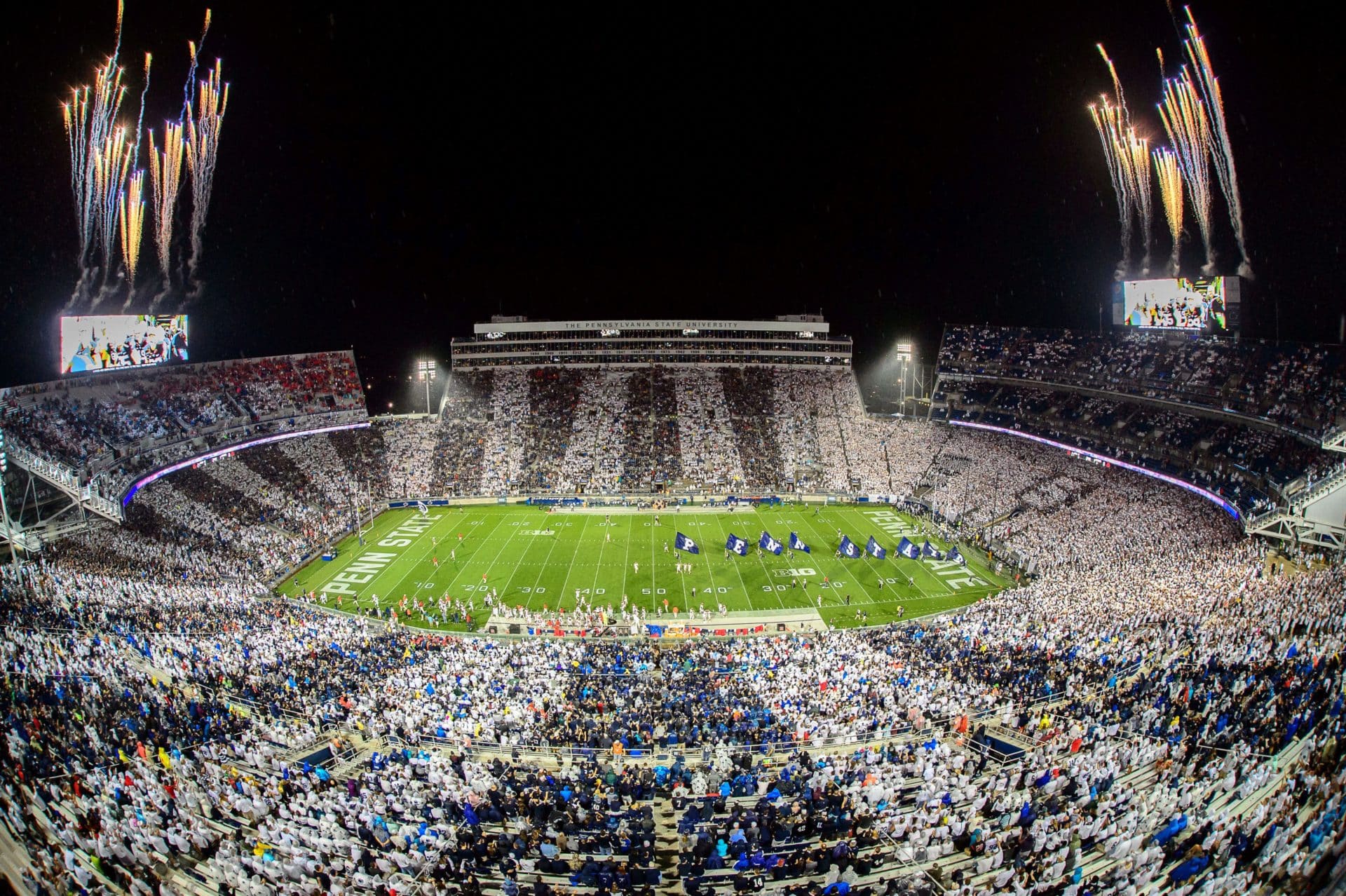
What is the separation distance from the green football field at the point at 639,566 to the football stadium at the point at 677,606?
1.19ft

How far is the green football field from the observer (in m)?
31.8

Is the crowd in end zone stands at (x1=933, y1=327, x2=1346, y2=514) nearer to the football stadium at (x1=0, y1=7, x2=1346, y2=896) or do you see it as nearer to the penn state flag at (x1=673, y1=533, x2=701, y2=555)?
the football stadium at (x1=0, y1=7, x2=1346, y2=896)

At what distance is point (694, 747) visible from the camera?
1569cm

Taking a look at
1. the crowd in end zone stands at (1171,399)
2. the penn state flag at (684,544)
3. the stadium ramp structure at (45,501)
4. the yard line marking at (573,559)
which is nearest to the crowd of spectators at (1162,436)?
the crowd in end zone stands at (1171,399)

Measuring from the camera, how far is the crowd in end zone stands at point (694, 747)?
35.4 ft

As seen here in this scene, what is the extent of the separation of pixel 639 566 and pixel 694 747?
20630 mm

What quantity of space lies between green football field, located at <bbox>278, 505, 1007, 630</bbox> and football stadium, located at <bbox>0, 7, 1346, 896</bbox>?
363mm

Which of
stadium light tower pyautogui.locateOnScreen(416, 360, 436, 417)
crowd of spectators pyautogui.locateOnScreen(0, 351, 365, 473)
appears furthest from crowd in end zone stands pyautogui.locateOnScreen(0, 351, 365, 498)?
stadium light tower pyautogui.locateOnScreen(416, 360, 436, 417)

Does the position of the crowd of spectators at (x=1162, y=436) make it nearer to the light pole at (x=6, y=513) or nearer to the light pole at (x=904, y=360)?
the light pole at (x=904, y=360)

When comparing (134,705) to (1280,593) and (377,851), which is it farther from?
(1280,593)

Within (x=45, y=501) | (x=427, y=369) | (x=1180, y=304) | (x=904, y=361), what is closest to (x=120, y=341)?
(x=45, y=501)

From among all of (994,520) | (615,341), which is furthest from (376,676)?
(615,341)

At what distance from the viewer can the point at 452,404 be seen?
6247cm

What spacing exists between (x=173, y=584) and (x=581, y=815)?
25175mm
